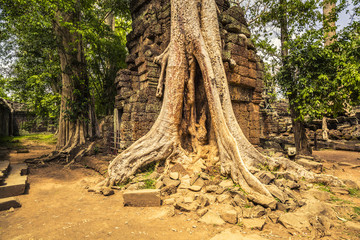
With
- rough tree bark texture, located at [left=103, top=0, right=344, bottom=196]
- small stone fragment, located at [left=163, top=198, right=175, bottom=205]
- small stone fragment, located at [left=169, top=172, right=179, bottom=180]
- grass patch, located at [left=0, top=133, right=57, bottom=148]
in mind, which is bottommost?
small stone fragment, located at [left=163, top=198, right=175, bottom=205]

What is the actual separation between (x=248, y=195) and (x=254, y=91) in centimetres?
320

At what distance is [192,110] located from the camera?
409 centimetres

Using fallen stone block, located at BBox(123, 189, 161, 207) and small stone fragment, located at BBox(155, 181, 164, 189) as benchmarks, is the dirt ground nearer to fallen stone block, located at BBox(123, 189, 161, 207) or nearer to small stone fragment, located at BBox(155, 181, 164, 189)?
fallen stone block, located at BBox(123, 189, 161, 207)

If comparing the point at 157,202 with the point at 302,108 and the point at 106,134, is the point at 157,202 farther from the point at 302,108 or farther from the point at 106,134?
the point at 302,108

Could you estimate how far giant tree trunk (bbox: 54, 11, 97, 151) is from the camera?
6.96 meters

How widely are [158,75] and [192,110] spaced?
149 cm

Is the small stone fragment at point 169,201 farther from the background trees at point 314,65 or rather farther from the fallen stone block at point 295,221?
the background trees at point 314,65

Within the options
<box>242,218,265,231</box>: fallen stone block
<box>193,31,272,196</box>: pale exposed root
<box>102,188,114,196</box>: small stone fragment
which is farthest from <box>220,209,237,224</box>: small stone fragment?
<box>102,188,114,196</box>: small stone fragment

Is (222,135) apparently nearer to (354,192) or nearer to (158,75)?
(354,192)

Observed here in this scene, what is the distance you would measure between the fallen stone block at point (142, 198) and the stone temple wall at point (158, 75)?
201cm

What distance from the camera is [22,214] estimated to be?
8.27 feet

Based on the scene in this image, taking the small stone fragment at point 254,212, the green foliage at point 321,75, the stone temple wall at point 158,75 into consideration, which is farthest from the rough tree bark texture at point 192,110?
the green foliage at point 321,75

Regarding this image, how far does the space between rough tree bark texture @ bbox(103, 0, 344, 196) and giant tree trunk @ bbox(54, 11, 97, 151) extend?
13.7 feet

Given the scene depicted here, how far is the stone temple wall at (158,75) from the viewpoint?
4695 mm
